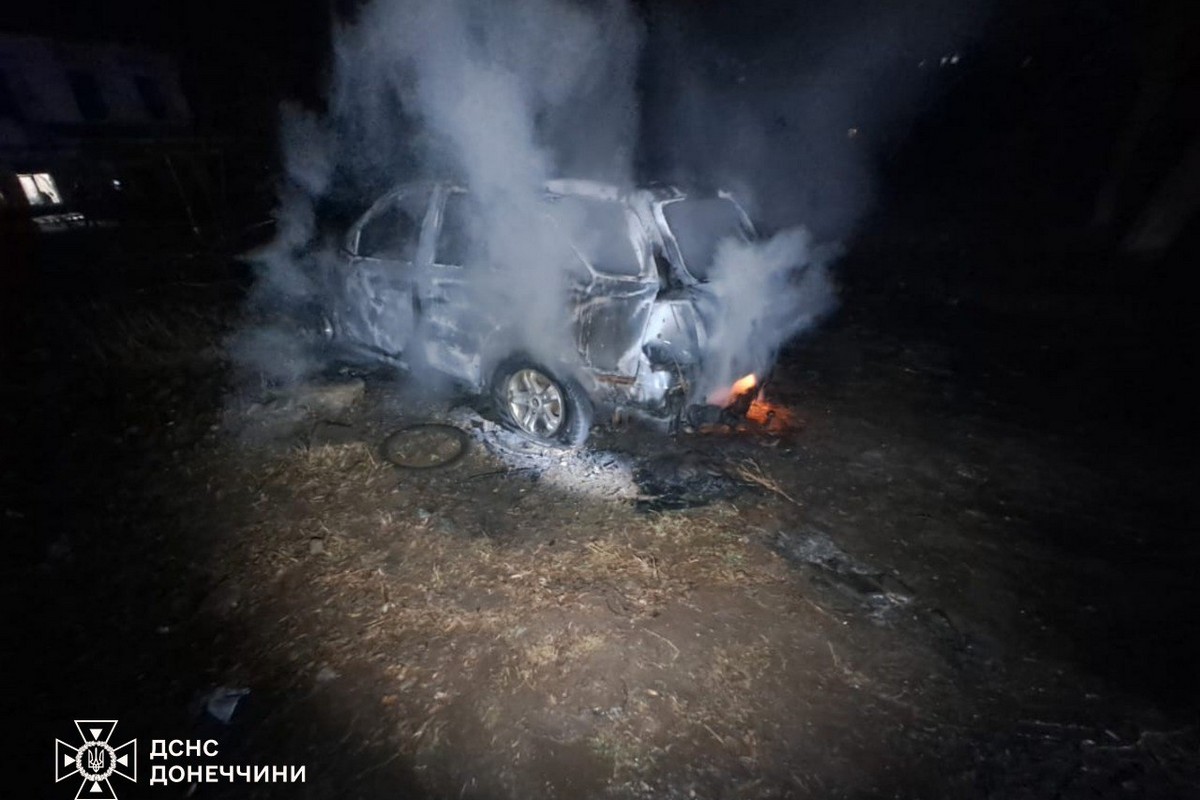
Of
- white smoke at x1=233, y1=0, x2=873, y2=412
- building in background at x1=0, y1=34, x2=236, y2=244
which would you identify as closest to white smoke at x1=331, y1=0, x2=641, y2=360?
white smoke at x1=233, y1=0, x2=873, y2=412

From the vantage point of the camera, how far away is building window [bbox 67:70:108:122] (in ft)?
73.1

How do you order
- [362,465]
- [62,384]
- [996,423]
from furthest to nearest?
[62,384] < [996,423] < [362,465]

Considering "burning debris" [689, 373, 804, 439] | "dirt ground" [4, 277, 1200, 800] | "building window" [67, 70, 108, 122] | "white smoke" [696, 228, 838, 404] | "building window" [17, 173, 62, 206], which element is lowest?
"dirt ground" [4, 277, 1200, 800]

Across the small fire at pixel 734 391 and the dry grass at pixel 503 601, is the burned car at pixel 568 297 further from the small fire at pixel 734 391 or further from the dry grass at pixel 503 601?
the dry grass at pixel 503 601

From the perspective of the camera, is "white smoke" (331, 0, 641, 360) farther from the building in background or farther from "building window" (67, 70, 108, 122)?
"building window" (67, 70, 108, 122)

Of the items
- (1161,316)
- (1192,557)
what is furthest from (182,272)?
(1161,316)

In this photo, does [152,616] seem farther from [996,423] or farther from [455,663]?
[996,423]

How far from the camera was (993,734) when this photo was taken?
8.34 feet

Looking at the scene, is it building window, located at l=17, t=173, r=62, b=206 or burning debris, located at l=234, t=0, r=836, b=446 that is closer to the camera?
burning debris, located at l=234, t=0, r=836, b=446

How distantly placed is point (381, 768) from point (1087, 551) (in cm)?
440

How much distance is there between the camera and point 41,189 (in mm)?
17250

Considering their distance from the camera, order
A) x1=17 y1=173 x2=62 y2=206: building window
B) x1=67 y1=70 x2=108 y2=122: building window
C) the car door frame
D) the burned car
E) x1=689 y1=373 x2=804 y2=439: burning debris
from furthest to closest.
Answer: x1=67 y1=70 x2=108 y2=122: building window
x1=17 y1=173 x2=62 y2=206: building window
the car door frame
x1=689 y1=373 x2=804 y2=439: burning debris
the burned car

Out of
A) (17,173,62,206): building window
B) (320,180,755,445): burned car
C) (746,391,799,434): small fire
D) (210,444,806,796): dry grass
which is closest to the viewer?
(210,444,806,796): dry grass

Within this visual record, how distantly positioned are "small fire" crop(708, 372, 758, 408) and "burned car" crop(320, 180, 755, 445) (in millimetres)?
367
